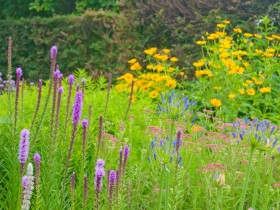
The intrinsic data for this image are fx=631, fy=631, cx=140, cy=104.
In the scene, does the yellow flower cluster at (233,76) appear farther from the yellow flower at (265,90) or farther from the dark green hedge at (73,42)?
the dark green hedge at (73,42)

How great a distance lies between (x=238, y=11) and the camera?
9562mm

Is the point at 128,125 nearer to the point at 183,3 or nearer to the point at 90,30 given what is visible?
the point at 183,3

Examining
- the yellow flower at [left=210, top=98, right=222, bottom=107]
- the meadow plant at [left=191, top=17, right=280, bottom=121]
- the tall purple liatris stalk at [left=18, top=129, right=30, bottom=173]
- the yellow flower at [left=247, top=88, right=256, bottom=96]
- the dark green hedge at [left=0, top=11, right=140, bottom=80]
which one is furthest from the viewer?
the dark green hedge at [left=0, top=11, right=140, bottom=80]

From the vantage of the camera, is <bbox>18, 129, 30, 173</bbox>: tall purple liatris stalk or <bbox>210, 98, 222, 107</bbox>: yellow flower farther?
<bbox>210, 98, 222, 107</bbox>: yellow flower

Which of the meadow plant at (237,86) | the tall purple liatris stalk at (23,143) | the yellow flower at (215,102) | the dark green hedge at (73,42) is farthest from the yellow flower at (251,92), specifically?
the tall purple liatris stalk at (23,143)

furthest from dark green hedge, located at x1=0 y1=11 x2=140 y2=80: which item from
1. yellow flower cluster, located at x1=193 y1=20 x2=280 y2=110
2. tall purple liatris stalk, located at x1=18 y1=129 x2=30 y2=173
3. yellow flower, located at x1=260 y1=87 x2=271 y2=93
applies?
tall purple liatris stalk, located at x1=18 y1=129 x2=30 y2=173

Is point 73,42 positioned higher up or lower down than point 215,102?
higher up

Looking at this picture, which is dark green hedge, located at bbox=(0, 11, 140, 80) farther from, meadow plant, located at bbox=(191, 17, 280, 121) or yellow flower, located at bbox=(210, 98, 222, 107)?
yellow flower, located at bbox=(210, 98, 222, 107)

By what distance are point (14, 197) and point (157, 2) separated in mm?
6624

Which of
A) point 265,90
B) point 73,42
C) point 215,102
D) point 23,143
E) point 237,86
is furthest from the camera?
point 73,42

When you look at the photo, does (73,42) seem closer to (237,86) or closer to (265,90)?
(237,86)

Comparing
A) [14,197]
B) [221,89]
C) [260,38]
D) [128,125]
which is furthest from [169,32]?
[14,197]

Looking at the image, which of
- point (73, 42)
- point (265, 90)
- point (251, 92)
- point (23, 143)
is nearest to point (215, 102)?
point (251, 92)

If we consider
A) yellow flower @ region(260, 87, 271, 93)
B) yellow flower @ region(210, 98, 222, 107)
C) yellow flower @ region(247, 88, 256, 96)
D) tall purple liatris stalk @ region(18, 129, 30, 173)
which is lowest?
yellow flower @ region(210, 98, 222, 107)
